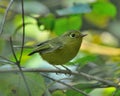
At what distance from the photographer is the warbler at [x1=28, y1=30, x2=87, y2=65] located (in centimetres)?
287

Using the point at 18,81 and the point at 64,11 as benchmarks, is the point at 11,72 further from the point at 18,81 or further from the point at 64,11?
the point at 64,11

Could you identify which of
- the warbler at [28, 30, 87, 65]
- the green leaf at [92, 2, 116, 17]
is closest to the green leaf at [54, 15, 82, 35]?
the green leaf at [92, 2, 116, 17]

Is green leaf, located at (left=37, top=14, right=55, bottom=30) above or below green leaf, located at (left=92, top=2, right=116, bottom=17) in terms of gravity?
below

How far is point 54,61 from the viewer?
2.89 m

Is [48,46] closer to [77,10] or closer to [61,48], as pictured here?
[61,48]

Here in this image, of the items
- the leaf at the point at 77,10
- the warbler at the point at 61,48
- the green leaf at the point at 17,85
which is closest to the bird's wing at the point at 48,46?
the warbler at the point at 61,48

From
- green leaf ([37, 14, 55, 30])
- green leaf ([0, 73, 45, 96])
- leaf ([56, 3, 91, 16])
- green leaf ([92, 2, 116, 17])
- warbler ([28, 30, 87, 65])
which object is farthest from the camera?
green leaf ([92, 2, 116, 17])

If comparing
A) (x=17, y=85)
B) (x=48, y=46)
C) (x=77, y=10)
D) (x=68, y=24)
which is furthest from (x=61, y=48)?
(x=68, y=24)

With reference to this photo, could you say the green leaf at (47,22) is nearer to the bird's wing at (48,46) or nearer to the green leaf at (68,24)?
the green leaf at (68,24)

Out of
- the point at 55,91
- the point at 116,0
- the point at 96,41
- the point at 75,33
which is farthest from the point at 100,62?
the point at 116,0

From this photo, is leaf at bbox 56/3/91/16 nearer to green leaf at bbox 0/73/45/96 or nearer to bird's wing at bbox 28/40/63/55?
bird's wing at bbox 28/40/63/55

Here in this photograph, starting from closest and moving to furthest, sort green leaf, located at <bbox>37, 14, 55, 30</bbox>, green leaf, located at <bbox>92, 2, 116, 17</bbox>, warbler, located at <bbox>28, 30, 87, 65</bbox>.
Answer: warbler, located at <bbox>28, 30, 87, 65</bbox> < green leaf, located at <bbox>37, 14, 55, 30</bbox> < green leaf, located at <bbox>92, 2, 116, 17</bbox>

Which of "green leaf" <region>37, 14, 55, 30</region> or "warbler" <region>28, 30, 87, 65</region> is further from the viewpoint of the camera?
"green leaf" <region>37, 14, 55, 30</region>

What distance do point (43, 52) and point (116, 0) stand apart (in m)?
3.63
